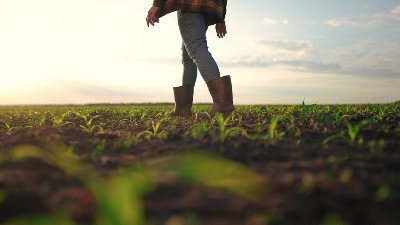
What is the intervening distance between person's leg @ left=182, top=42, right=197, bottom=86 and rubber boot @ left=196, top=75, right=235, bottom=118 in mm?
1059

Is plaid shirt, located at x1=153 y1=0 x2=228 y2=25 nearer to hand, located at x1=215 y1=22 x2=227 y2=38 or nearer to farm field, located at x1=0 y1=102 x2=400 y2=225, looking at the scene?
hand, located at x1=215 y1=22 x2=227 y2=38

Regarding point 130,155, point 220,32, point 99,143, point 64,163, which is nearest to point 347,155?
point 130,155

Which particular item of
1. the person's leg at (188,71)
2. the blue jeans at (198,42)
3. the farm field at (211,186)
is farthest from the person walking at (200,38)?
the farm field at (211,186)

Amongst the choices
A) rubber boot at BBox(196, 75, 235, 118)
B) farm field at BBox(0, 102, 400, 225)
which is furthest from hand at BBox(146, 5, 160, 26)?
farm field at BBox(0, 102, 400, 225)

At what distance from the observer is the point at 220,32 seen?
20.3 ft

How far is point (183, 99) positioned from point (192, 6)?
1737 mm

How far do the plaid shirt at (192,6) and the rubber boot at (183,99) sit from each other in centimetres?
129

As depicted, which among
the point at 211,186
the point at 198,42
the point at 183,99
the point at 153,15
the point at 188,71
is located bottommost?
the point at 211,186

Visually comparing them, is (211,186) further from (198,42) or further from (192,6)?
(192,6)

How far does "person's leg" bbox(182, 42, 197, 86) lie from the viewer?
6109 mm

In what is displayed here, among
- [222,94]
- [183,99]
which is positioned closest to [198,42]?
[222,94]

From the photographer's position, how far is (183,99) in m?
6.45

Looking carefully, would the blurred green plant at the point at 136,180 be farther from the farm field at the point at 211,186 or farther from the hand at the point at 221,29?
the hand at the point at 221,29

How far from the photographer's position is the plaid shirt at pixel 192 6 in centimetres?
513
